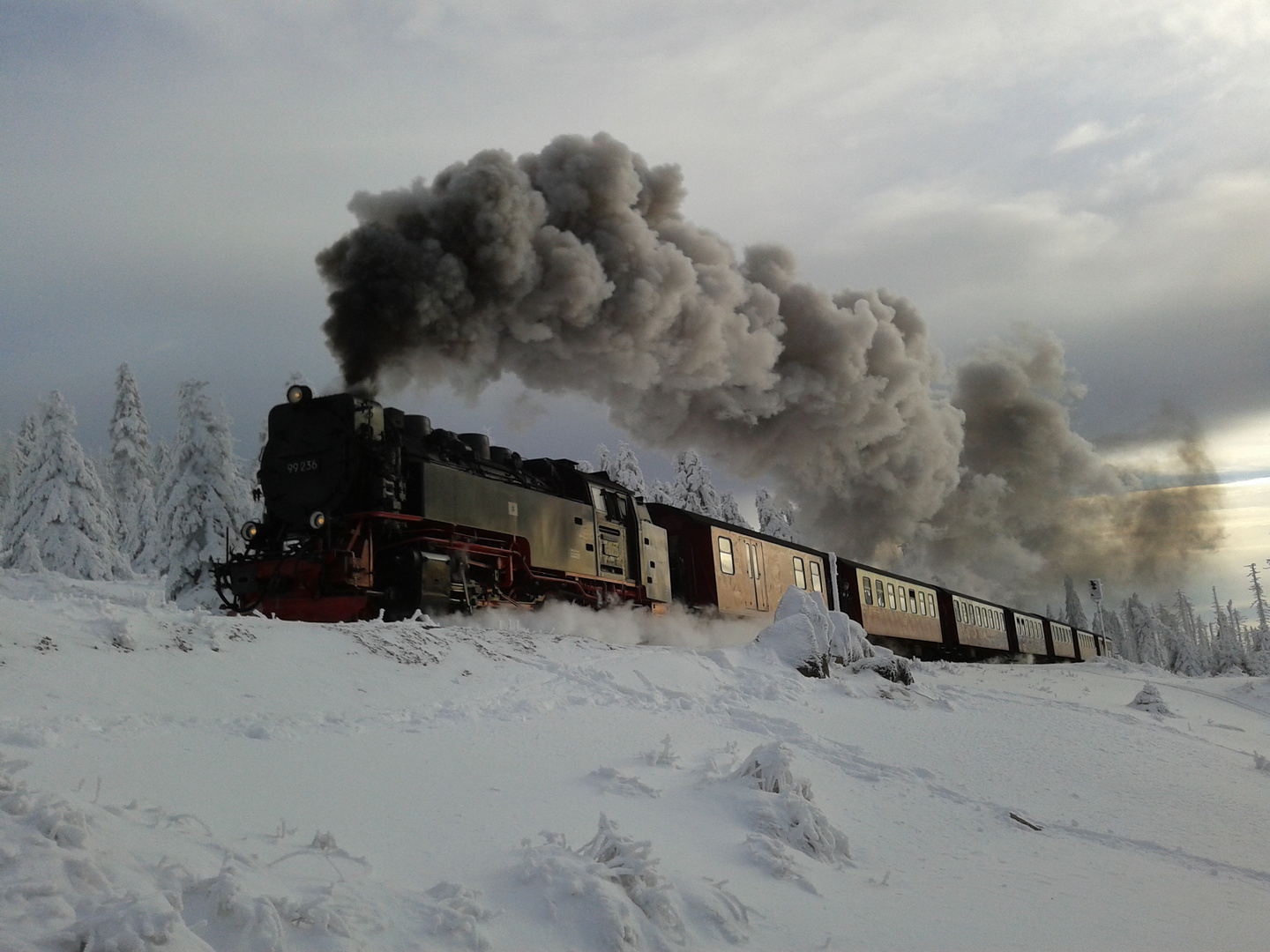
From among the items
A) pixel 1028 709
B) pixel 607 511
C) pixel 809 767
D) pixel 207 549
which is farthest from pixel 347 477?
pixel 207 549

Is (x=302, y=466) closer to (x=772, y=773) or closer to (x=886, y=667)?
(x=886, y=667)

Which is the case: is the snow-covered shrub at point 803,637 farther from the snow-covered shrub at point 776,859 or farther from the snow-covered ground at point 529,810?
the snow-covered shrub at point 776,859

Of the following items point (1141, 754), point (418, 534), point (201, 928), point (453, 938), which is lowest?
point (1141, 754)

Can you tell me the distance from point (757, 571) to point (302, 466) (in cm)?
1067

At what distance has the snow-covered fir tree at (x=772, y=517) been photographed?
48688 millimetres

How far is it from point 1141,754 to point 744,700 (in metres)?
3.52

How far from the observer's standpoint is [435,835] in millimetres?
3922

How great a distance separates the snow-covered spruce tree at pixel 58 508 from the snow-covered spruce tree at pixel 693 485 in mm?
23588

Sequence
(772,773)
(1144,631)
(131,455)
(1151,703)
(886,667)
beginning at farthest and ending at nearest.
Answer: (1144,631), (131,455), (1151,703), (886,667), (772,773)

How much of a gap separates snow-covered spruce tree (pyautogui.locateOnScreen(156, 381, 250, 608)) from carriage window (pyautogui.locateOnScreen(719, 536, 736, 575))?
15.2m

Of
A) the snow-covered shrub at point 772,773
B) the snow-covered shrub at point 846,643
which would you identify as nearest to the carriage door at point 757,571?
the snow-covered shrub at point 846,643

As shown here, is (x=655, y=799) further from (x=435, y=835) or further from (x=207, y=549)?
(x=207, y=549)

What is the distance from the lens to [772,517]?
49281 mm

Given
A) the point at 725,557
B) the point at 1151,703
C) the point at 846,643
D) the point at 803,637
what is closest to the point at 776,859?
the point at 803,637
